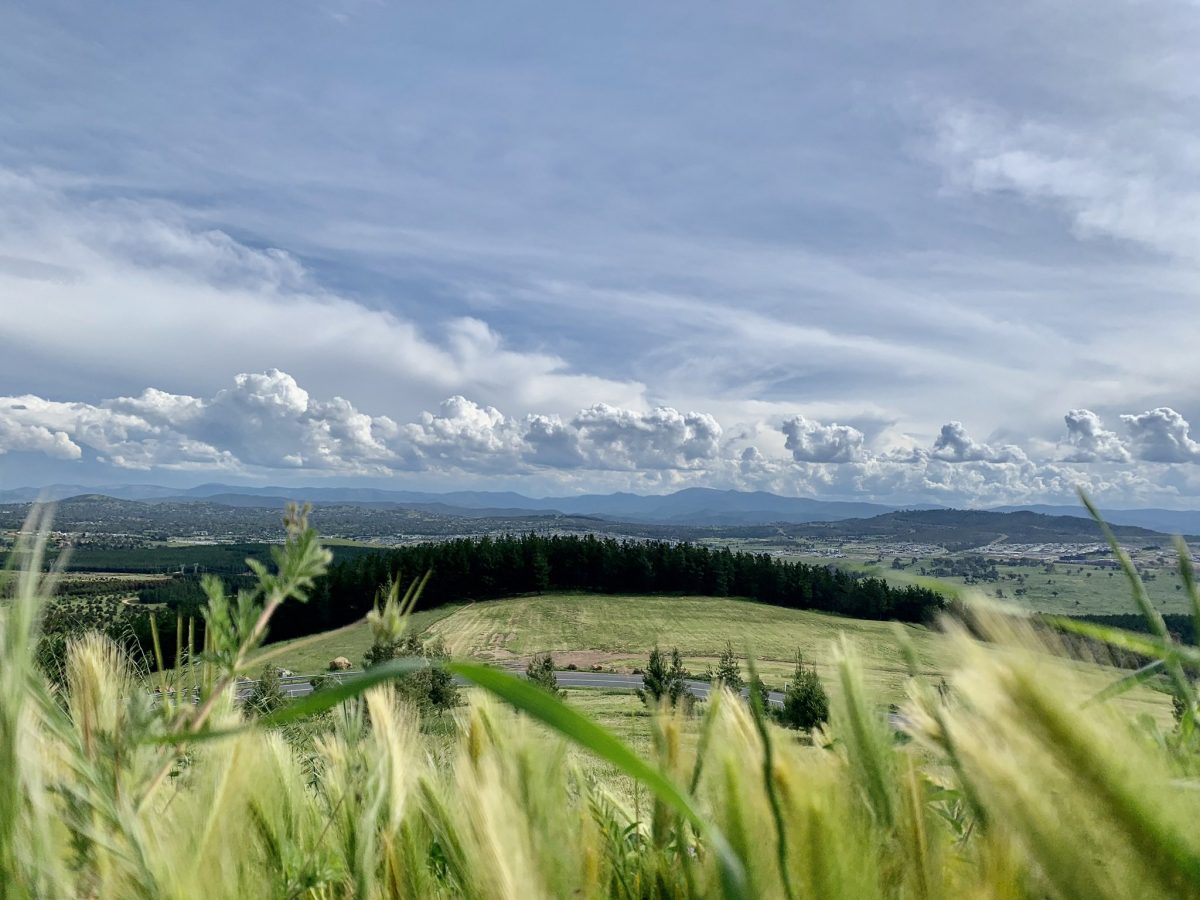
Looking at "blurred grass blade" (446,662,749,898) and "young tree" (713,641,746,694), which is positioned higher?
"blurred grass blade" (446,662,749,898)

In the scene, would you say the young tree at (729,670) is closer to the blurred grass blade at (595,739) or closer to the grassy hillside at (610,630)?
the blurred grass blade at (595,739)

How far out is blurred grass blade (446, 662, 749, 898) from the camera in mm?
562

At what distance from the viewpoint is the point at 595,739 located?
1.98 feet

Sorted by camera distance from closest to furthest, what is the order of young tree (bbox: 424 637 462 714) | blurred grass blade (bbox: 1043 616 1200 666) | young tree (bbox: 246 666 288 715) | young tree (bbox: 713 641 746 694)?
young tree (bbox: 424 637 462 714)
blurred grass blade (bbox: 1043 616 1200 666)
young tree (bbox: 246 666 288 715)
young tree (bbox: 713 641 746 694)

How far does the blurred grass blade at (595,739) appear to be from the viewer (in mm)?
562

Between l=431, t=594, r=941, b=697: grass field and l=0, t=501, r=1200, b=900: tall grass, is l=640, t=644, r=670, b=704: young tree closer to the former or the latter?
l=0, t=501, r=1200, b=900: tall grass

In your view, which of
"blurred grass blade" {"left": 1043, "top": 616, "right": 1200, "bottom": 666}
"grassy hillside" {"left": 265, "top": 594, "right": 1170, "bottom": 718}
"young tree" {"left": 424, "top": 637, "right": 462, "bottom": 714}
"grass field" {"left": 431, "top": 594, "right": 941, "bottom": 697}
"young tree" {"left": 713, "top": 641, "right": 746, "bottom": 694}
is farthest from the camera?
"grass field" {"left": 431, "top": 594, "right": 941, "bottom": 697}

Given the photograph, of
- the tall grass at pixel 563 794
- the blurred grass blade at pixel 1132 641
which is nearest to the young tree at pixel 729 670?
the tall grass at pixel 563 794

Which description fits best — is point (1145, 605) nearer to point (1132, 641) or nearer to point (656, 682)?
point (1132, 641)

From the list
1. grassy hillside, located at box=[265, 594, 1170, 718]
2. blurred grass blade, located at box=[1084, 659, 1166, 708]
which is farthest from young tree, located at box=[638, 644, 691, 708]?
grassy hillside, located at box=[265, 594, 1170, 718]

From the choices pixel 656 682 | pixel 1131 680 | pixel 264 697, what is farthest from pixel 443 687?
pixel 1131 680

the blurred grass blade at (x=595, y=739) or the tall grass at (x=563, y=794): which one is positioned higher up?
the blurred grass blade at (x=595, y=739)

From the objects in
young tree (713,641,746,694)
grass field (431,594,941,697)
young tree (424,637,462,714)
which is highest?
young tree (424,637,462,714)

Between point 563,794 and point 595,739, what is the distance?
59cm
